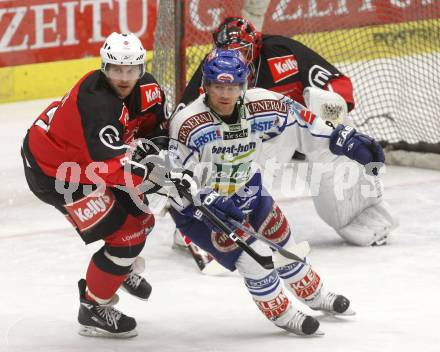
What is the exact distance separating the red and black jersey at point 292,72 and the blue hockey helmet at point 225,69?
1.30m

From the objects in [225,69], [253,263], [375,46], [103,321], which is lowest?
[103,321]

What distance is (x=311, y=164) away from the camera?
19.0 feet

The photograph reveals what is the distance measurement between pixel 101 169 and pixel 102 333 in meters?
0.66

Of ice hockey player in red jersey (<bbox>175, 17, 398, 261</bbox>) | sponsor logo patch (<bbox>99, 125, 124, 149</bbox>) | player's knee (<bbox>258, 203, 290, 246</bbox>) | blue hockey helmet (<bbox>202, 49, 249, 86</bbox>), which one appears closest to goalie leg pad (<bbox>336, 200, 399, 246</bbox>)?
ice hockey player in red jersey (<bbox>175, 17, 398, 261</bbox>)

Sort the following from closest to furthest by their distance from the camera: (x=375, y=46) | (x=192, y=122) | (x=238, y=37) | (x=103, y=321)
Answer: (x=192, y=122) → (x=103, y=321) → (x=238, y=37) → (x=375, y=46)

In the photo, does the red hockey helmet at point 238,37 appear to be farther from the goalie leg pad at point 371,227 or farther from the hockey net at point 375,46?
the hockey net at point 375,46

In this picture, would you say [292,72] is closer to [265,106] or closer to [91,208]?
[265,106]

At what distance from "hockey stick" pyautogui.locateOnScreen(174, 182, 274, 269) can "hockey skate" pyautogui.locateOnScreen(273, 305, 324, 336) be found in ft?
0.77

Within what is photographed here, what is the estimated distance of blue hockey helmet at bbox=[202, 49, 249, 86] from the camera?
4.07m

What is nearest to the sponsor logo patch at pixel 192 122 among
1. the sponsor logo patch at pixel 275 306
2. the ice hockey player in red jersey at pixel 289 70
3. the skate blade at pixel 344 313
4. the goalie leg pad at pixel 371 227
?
the sponsor logo patch at pixel 275 306

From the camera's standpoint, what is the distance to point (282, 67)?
18.1ft

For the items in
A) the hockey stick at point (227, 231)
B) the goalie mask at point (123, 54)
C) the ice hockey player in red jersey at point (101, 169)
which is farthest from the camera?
the goalie mask at point (123, 54)

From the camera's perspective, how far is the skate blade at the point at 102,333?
4367mm

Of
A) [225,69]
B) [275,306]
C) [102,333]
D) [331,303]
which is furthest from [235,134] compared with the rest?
[102,333]
